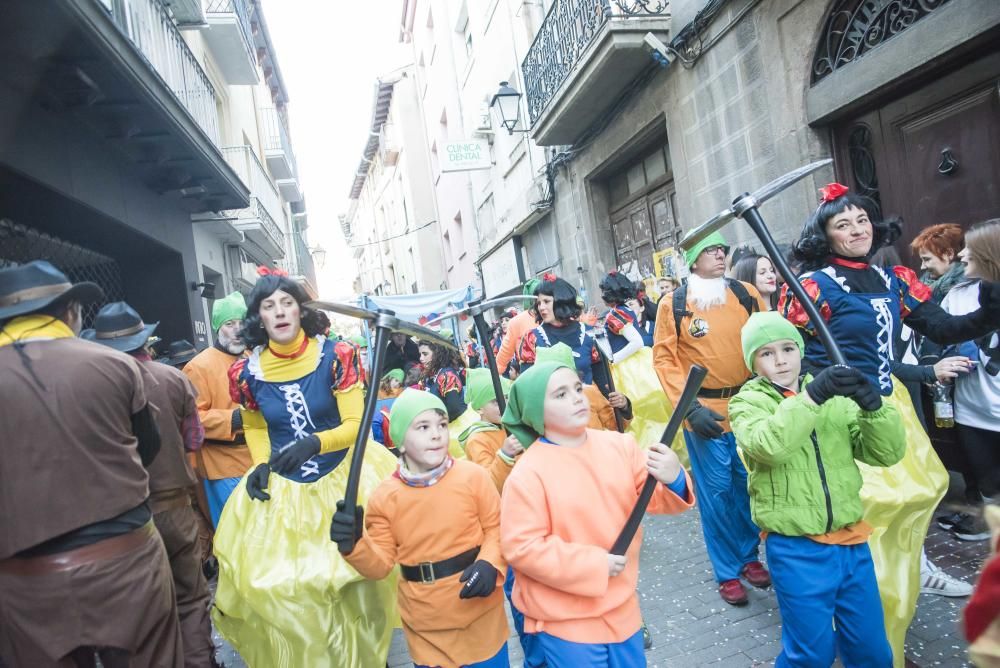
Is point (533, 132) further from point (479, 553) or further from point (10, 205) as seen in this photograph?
point (479, 553)

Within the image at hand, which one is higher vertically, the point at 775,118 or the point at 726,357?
the point at 775,118

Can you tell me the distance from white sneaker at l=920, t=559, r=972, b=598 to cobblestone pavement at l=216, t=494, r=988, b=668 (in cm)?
4

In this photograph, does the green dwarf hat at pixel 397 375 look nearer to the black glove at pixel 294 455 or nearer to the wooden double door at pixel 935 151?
the black glove at pixel 294 455

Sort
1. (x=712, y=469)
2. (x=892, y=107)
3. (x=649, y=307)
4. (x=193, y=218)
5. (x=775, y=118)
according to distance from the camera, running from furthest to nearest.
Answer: (x=193, y=218), (x=649, y=307), (x=775, y=118), (x=892, y=107), (x=712, y=469)

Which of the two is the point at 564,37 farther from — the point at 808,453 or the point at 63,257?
the point at 808,453

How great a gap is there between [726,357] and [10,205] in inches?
231

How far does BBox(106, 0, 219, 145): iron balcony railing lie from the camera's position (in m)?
Result: 6.19

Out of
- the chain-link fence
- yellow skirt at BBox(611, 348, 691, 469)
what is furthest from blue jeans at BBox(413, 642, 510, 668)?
the chain-link fence

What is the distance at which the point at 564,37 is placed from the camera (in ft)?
32.2

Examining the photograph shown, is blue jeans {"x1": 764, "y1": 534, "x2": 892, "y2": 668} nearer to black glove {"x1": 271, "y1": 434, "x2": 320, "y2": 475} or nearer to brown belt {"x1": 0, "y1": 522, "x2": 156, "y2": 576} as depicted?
black glove {"x1": 271, "y1": 434, "x2": 320, "y2": 475}

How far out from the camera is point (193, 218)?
9.98 meters

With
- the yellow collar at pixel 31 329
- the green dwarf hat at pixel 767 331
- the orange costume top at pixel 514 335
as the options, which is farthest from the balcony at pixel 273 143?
the green dwarf hat at pixel 767 331

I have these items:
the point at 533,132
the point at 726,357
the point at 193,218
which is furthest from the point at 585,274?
the point at 726,357

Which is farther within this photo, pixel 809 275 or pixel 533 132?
pixel 533 132
